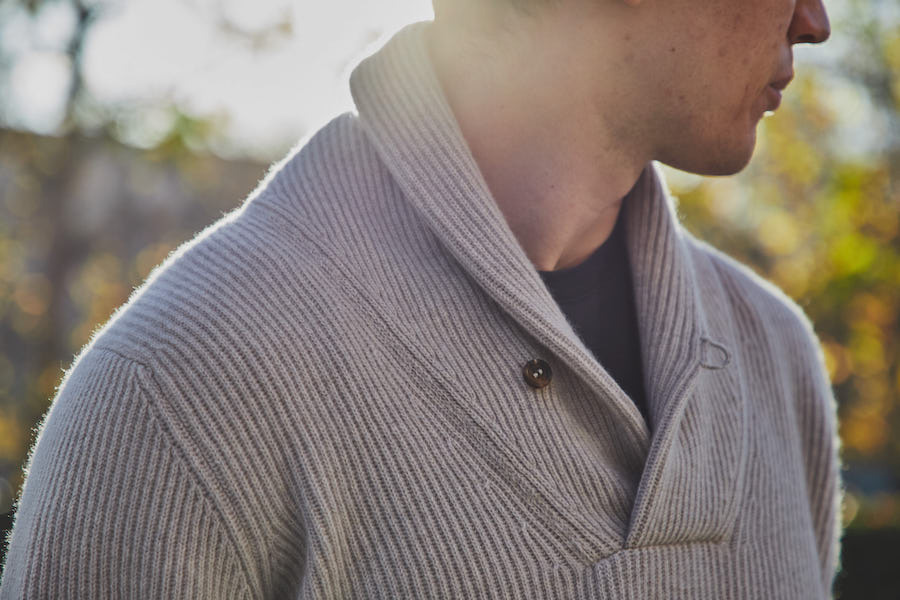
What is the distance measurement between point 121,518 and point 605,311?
3.47 ft

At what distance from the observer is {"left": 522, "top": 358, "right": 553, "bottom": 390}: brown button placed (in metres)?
1.55

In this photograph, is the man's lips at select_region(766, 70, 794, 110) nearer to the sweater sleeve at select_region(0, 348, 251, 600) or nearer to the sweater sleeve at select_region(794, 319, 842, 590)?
the sweater sleeve at select_region(794, 319, 842, 590)

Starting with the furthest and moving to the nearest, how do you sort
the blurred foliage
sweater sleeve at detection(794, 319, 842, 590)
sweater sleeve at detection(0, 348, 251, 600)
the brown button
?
1. the blurred foliage
2. sweater sleeve at detection(794, 319, 842, 590)
3. the brown button
4. sweater sleeve at detection(0, 348, 251, 600)

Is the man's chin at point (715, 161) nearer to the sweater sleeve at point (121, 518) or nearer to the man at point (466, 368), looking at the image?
the man at point (466, 368)

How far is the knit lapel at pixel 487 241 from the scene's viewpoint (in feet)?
5.14

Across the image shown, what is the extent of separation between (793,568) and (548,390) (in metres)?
0.70

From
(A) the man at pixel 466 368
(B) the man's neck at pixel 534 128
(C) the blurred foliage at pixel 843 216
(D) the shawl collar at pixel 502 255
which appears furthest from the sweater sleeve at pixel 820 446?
(C) the blurred foliage at pixel 843 216

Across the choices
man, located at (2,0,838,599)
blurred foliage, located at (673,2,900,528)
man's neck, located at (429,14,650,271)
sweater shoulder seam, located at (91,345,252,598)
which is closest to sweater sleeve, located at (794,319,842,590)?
man, located at (2,0,838,599)

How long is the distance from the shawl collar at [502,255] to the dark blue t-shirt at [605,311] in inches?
2.3

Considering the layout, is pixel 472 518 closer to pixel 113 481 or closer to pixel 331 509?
pixel 331 509

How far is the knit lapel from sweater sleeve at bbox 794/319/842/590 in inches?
17.7

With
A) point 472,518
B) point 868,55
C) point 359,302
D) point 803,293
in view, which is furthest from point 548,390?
point 868,55

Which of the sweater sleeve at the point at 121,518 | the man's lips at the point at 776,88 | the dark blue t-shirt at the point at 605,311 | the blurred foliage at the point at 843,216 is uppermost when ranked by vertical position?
the blurred foliage at the point at 843,216

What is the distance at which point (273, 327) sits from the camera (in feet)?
4.88
